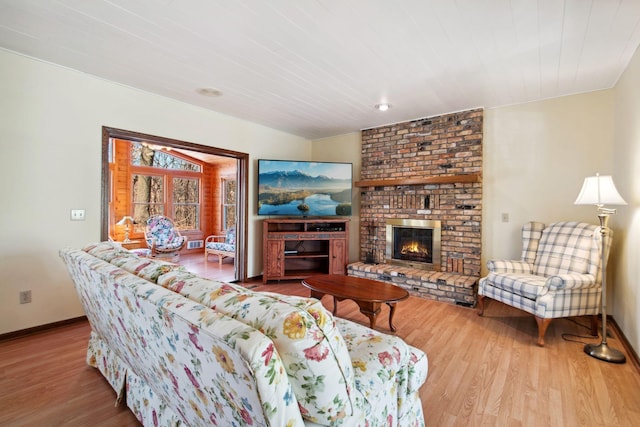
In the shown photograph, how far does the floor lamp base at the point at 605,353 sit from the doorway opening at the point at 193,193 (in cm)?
395

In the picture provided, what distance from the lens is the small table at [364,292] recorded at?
2.46 meters

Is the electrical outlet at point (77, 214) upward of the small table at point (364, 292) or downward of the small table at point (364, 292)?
upward

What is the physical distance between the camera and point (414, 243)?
4.38 meters

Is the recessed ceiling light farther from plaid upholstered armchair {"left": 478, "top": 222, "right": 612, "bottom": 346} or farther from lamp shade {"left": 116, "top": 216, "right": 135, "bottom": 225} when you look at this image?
lamp shade {"left": 116, "top": 216, "right": 135, "bottom": 225}

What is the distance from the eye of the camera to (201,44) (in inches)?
92.4

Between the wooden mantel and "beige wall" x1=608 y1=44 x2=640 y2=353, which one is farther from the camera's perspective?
the wooden mantel

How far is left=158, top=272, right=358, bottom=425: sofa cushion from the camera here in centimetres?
82

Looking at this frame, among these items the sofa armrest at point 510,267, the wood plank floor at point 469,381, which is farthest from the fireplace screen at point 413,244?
the wood plank floor at point 469,381

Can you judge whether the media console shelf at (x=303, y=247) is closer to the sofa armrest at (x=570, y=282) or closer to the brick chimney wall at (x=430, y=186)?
the brick chimney wall at (x=430, y=186)

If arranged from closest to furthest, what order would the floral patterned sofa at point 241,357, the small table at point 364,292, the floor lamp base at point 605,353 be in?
the floral patterned sofa at point 241,357 < the floor lamp base at point 605,353 < the small table at point 364,292

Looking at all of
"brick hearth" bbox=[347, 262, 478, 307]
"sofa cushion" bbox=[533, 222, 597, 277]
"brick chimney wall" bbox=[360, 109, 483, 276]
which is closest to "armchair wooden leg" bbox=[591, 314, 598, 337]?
"sofa cushion" bbox=[533, 222, 597, 277]

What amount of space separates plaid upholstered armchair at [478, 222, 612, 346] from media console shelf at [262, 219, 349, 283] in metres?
2.11

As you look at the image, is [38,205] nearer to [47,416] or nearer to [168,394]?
[47,416]

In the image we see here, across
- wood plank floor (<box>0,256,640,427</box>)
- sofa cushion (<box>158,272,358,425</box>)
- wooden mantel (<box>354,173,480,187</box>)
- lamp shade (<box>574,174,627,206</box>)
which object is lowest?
wood plank floor (<box>0,256,640,427</box>)
